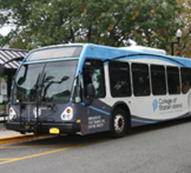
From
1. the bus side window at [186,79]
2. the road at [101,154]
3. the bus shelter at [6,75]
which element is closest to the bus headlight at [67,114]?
the road at [101,154]

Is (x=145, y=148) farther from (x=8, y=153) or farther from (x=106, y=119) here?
(x=8, y=153)

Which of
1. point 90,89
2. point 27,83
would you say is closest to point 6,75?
point 27,83

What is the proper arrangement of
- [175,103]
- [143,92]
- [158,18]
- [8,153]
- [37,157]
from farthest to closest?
1. [158,18]
2. [175,103]
3. [143,92]
4. [8,153]
5. [37,157]

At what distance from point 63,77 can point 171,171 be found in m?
4.19

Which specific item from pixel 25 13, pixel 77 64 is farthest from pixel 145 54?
pixel 25 13

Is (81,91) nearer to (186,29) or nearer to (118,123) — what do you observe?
(118,123)

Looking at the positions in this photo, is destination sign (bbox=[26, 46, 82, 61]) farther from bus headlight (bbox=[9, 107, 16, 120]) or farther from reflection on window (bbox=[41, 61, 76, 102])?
bus headlight (bbox=[9, 107, 16, 120])

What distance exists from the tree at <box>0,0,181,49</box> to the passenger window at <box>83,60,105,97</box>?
543 inches

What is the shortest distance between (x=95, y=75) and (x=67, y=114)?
1584mm

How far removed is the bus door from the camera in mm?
9273

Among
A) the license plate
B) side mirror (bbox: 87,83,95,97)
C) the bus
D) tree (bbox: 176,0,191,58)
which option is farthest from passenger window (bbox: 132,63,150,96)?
tree (bbox: 176,0,191,58)

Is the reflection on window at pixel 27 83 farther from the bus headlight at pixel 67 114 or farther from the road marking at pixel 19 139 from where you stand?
the road marking at pixel 19 139

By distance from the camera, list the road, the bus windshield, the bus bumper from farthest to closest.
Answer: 1. the bus windshield
2. the bus bumper
3. the road

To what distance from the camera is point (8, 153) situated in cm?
842
